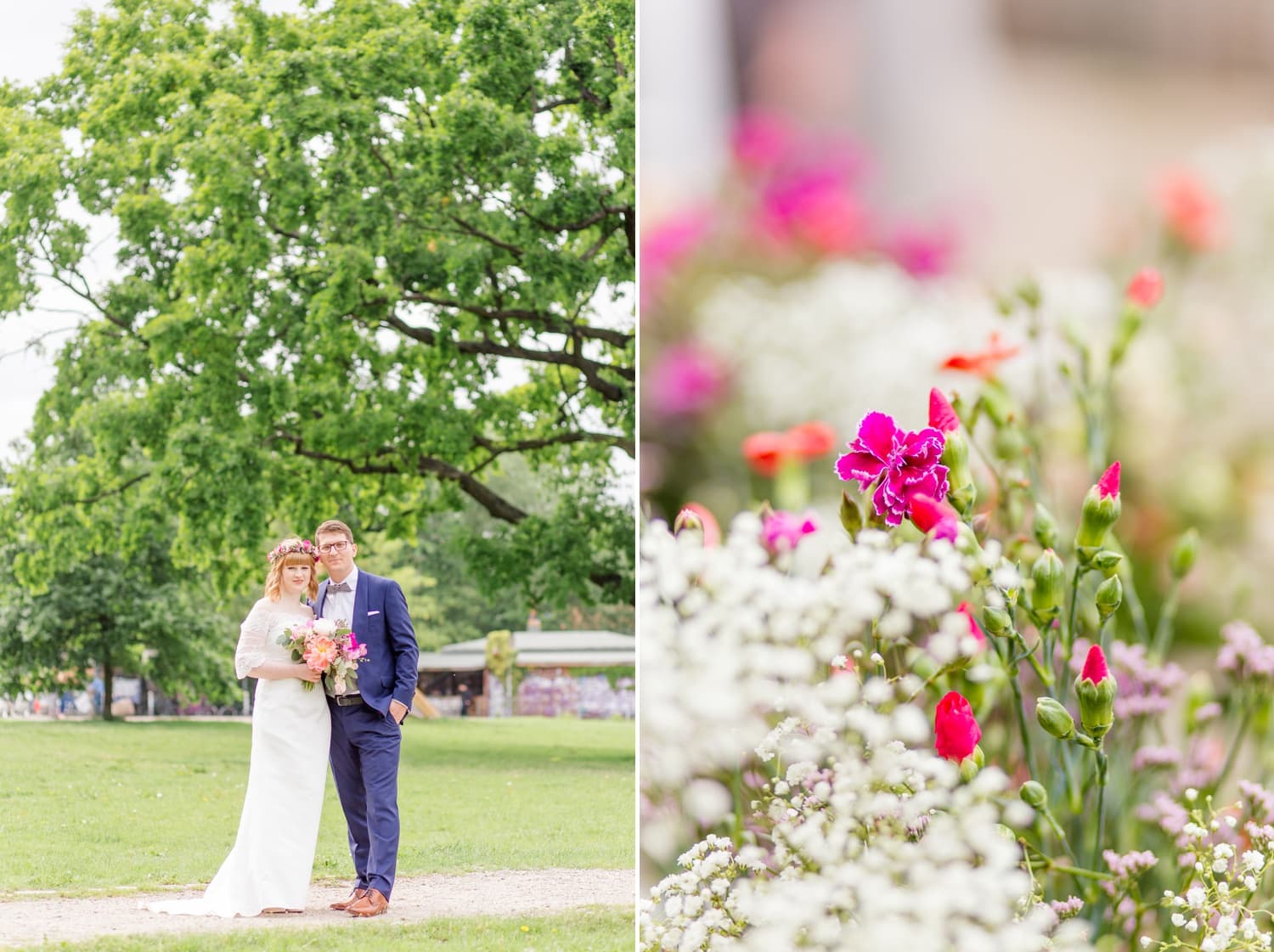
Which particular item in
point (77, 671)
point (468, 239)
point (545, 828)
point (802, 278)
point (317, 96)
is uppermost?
point (317, 96)

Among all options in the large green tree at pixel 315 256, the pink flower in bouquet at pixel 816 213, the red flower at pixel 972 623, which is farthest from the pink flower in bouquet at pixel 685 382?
the large green tree at pixel 315 256

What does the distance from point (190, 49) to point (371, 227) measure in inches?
56.7

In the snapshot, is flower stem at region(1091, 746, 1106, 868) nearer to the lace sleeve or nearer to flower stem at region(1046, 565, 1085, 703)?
flower stem at region(1046, 565, 1085, 703)

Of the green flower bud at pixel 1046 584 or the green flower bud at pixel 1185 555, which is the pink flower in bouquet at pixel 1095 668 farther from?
the green flower bud at pixel 1185 555

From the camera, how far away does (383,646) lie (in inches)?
114

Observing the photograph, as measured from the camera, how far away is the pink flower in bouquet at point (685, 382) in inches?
79.2

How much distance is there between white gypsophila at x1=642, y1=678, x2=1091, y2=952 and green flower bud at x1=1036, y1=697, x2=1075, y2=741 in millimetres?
79

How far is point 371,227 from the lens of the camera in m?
5.34

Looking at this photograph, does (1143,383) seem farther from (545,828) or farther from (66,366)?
(66,366)

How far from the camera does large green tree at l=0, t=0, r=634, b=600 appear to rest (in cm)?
526

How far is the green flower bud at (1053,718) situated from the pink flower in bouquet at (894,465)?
277 millimetres

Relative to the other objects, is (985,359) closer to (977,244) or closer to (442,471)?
(977,244)

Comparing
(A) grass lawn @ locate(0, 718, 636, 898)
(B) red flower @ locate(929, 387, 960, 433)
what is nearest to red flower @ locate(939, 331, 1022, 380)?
(B) red flower @ locate(929, 387, 960, 433)

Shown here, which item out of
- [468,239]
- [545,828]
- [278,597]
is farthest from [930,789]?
[468,239]
